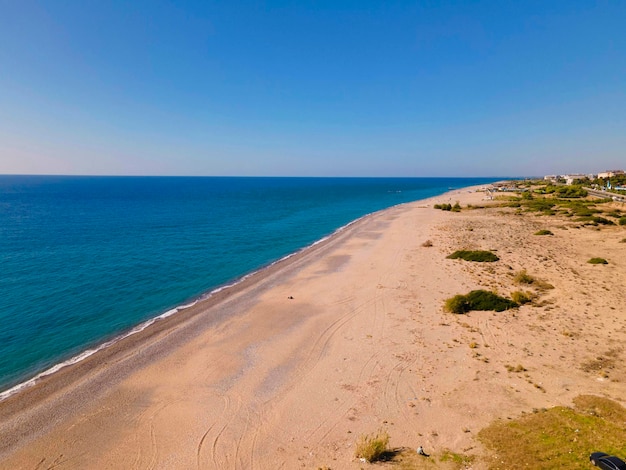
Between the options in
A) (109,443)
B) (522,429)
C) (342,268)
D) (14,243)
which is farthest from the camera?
(14,243)

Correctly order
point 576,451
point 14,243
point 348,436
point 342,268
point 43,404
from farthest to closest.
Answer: point 14,243 < point 342,268 < point 43,404 < point 348,436 < point 576,451

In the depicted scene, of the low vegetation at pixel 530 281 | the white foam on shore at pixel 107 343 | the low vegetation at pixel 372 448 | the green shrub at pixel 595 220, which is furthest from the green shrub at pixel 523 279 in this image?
the green shrub at pixel 595 220

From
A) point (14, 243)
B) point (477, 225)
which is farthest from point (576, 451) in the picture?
point (14, 243)

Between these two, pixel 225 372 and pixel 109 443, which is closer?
pixel 109 443

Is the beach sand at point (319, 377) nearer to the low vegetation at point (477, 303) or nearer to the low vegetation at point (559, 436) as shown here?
the low vegetation at point (559, 436)

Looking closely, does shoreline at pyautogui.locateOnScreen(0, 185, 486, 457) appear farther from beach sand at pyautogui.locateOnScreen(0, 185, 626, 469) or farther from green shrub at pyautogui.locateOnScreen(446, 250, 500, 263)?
green shrub at pyautogui.locateOnScreen(446, 250, 500, 263)

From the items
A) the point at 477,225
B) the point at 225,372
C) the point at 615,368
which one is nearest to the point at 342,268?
the point at 225,372

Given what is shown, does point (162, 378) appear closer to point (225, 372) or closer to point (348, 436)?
point (225, 372)

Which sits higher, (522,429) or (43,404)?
(522,429)
